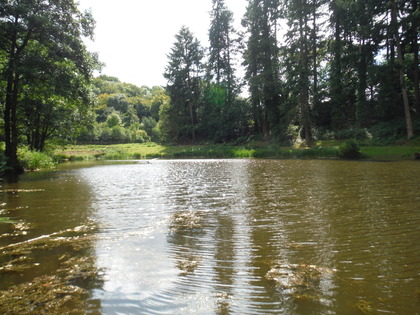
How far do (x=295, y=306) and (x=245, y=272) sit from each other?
73cm

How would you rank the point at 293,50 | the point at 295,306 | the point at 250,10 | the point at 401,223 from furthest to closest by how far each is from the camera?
the point at 250,10 < the point at 293,50 < the point at 401,223 < the point at 295,306

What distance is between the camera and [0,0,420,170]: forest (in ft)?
48.4

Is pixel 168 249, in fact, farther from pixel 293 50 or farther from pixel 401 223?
pixel 293 50

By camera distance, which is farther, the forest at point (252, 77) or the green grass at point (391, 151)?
the green grass at point (391, 151)

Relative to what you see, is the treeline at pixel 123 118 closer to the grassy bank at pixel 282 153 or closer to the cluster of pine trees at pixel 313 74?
the grassy bank at pixel 282 153

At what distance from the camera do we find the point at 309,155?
2230cm

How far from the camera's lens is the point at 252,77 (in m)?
33.3

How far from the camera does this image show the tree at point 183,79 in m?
46.4

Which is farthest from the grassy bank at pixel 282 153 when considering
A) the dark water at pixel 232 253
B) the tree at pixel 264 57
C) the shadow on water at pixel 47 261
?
the shadow on water at pixel 47 261

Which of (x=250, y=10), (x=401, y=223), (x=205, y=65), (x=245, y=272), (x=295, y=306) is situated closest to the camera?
(x=295, y=306)

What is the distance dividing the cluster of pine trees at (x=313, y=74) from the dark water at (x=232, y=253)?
21.1m

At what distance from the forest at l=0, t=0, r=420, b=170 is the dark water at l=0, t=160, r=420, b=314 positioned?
459 inches

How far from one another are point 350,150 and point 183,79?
113 ft

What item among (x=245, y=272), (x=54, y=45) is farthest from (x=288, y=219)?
(x=54, y=45)
